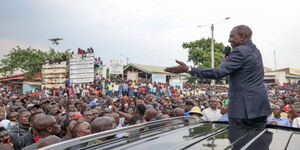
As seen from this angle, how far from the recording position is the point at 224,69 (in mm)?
2535

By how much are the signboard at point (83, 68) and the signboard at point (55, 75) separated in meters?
2.07

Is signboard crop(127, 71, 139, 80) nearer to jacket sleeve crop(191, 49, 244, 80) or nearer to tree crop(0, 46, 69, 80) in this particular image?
tree crop(0, 46, 69, 80)

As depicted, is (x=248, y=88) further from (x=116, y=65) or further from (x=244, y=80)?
(x=116, y=65)

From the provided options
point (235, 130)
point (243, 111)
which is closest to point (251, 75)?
point (243, 111)

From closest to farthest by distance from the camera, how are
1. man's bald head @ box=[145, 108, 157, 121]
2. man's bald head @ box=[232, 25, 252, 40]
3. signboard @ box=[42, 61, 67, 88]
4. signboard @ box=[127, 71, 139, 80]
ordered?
man's bald head @ box=[232, 25, 252, 40], man's bald head @ box=[145, 108, 157, 121], signboard @ box=[42, 61, 67, 88], signboard @ box=[127, 71, 139, 80]

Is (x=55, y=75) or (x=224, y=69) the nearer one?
(x=224, y=69)

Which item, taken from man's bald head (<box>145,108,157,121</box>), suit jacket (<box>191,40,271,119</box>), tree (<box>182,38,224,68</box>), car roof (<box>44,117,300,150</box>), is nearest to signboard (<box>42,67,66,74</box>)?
man's bald head (<box>145,108,157,121</box>)

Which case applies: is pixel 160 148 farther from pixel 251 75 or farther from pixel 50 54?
pixel 50 54

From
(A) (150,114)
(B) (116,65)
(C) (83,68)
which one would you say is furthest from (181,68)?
(B) (116,65)

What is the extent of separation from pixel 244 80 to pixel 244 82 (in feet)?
0.07

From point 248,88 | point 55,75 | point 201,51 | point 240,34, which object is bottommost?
point 248,88

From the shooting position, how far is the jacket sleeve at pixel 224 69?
98.6 inches

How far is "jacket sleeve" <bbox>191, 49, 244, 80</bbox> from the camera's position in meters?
2.50

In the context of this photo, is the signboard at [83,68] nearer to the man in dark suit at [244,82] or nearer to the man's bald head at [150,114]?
the man's bald head at [150,114]
